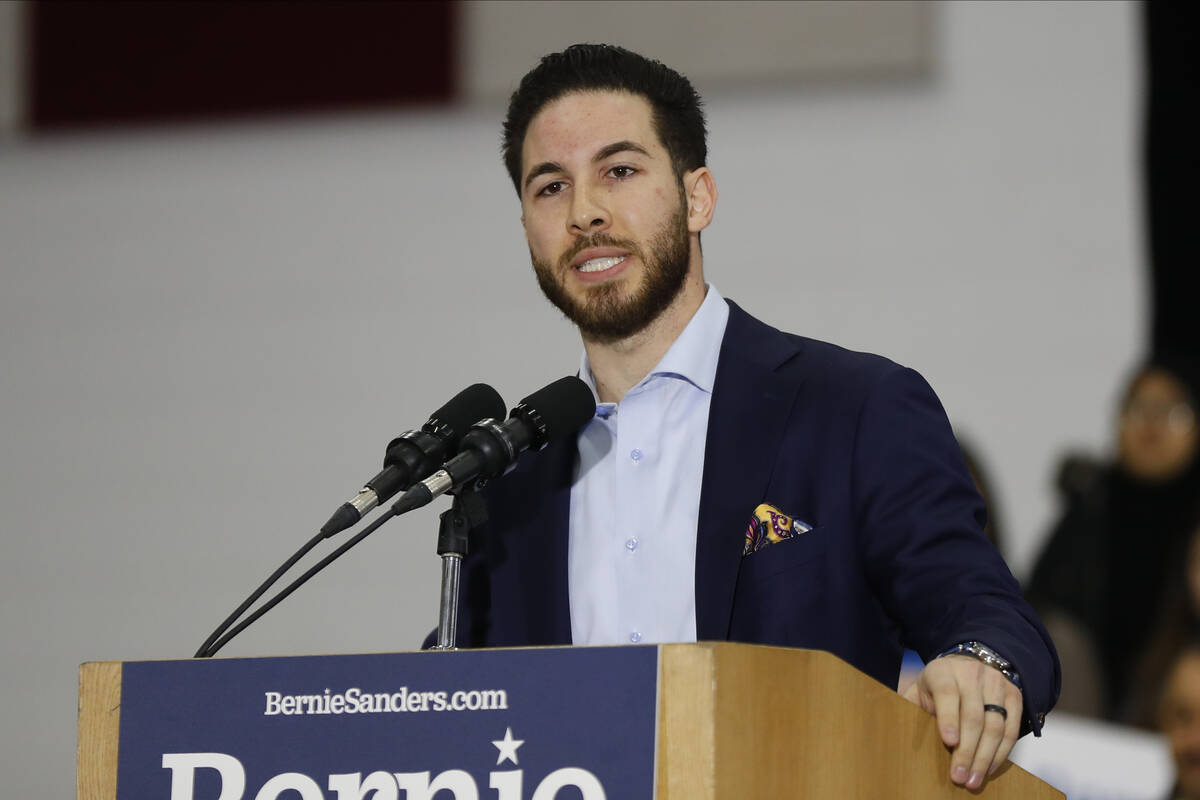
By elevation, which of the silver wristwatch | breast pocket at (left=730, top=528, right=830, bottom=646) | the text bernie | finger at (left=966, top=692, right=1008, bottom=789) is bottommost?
the text bernie

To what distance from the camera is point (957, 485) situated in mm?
1508

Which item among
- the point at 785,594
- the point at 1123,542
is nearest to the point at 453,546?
the point at 785,594

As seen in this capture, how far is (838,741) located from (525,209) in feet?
3.19

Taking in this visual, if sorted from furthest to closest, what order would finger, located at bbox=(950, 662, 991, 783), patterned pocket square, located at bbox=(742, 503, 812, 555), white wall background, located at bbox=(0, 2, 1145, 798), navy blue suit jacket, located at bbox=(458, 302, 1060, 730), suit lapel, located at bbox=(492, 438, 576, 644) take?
white wall background, located at bbox=(0, 2, 1145, 798)
suit lapel, located at bbox=(492, 438, 576, 644)
patterned pocket square, located at bbox=(742, 503, 812, 555)
navy blue suit jacket, located at bbox=(458, 302, 1060, 730)
finger, located at bbox=(950, 662, 991, 783)

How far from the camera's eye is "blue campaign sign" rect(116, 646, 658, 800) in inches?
39.2

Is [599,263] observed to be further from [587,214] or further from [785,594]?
[785,594]

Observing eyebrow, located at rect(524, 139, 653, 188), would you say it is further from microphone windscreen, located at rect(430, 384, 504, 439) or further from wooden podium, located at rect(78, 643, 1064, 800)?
wooden podium, located at rect(78, 643, 1064, 800)

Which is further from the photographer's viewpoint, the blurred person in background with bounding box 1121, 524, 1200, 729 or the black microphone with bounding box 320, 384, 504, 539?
the blurred person in background with bounding box 1121, 524, 1200, 729

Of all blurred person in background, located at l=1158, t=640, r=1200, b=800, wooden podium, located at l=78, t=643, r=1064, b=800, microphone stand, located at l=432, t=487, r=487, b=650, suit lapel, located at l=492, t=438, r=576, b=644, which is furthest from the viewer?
blurred person in background, located at l=1158, t=640, r=1200, b=800

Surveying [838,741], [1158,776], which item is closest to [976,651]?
[838,741]

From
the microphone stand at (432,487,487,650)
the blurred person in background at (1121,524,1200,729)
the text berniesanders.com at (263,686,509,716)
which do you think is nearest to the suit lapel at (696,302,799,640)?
the microphone stand at (432,487,487,650)

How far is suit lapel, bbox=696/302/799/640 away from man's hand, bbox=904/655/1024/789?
0.35 m

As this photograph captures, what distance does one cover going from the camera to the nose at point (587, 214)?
1.72 metres

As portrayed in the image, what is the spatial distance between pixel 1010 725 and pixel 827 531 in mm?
389
